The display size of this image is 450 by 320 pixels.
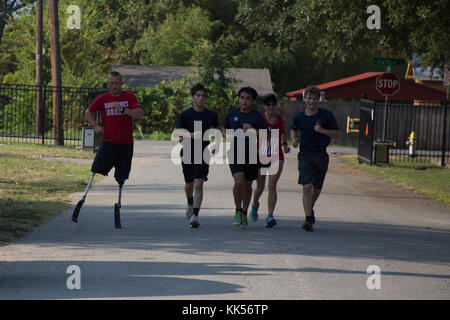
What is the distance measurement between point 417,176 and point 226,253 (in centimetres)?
1227

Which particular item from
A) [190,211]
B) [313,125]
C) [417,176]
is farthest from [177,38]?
[313,125]

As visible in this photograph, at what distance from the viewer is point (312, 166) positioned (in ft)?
33.2

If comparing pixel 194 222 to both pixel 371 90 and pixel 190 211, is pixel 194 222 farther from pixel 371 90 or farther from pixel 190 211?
pixel 371 90

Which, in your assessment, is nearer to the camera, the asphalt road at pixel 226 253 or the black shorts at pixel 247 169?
the asphalt road at pixel 226 253

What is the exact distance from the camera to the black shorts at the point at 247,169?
9.89m

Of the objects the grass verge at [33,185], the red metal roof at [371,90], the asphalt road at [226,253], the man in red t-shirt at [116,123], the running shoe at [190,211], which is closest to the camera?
the asphalt road at [226,253]

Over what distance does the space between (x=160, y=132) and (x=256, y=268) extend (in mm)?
28539

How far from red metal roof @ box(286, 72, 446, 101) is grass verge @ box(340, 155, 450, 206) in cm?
1563

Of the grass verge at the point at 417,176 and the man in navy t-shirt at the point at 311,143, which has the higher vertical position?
the man in navy t-shirt at the point at 311,143

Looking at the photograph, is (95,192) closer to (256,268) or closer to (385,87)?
(256,268)

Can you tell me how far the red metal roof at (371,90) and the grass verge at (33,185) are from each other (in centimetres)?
2043

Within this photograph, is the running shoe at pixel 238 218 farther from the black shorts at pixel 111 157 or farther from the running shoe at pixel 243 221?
the black shorts at pixel 111 157

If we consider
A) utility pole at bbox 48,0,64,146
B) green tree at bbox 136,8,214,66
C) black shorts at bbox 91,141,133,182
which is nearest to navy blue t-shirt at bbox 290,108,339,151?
black shorts at bbox 91,141,133,182

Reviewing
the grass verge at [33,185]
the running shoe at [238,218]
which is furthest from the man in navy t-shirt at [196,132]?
the grass verge at [33,185]
